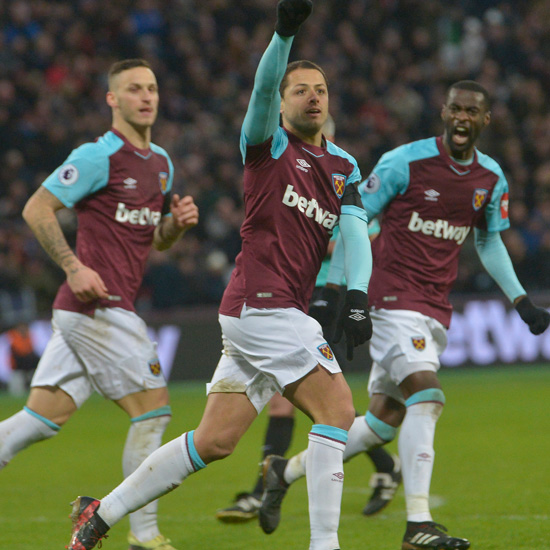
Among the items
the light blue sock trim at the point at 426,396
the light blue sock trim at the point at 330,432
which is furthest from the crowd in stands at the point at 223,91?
the light blue sock trim at the point at 330,432

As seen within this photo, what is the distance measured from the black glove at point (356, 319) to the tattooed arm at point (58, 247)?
1.42 metres

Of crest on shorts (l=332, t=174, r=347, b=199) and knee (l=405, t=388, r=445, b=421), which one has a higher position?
crest on shorts (l=332, t=174, r=347, b=199)

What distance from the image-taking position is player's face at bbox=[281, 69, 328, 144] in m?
4.41

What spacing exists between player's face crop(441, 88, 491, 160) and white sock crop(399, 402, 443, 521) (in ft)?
5.14

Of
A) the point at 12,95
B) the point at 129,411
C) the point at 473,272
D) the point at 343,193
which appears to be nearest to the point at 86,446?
the point at 129,411

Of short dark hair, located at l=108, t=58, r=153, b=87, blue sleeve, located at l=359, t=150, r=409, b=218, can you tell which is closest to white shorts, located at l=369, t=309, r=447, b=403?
blue sleeve, located at l=359, t=150, r=409, b=218

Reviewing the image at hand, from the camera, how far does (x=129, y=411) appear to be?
17.4 feet

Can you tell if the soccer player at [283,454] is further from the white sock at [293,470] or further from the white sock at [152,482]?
the white sock at [152,482]

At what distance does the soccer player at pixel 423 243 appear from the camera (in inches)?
221

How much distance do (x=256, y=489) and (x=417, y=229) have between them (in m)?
1.93

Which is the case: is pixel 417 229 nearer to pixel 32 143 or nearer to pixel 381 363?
pixel 381 363

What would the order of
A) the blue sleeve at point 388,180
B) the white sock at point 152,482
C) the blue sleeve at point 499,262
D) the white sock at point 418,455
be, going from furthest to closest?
the blue sleeve at point 499,262, the blue sleeve at point 388,180, the white sock at point 418,455, the white sock at point 152,482

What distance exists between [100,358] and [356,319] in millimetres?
1636

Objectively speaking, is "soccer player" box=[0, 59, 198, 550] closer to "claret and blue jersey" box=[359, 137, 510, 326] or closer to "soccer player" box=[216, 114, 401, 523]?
"soccer player" box=[216, 114, 401, 523]
